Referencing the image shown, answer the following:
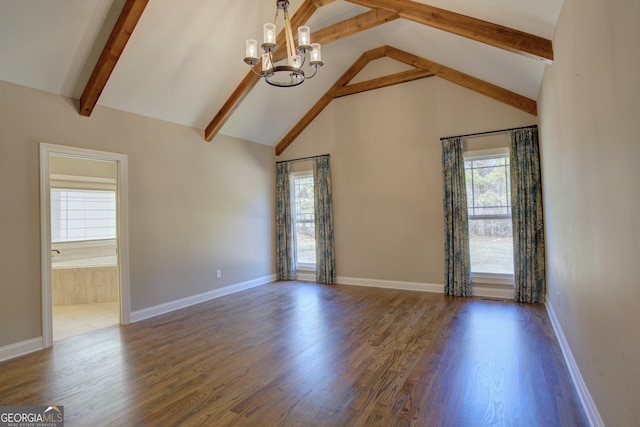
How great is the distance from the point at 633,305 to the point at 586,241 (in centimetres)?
87

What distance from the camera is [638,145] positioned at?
1.17 meters

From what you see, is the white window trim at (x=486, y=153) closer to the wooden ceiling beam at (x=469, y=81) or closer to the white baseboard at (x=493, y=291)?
the wooden ceiling beam at (x=469, y=81)

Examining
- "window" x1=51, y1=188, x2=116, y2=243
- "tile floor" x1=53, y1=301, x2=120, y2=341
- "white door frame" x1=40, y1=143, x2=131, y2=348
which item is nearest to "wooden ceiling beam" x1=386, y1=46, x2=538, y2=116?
"white door frame" x1=40, y1=143, x2=131, y2=348

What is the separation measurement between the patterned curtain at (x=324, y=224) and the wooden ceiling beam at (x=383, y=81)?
1284mm

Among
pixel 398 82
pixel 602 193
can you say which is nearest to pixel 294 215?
pixel 398 82

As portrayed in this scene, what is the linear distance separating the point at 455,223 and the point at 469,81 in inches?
84.1

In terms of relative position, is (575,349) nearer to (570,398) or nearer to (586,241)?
(570,398)

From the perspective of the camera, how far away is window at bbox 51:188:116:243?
6.41 metres

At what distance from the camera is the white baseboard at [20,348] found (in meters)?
3.04

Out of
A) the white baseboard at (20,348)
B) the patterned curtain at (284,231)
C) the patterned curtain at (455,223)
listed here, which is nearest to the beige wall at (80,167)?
the patterned curtain at (284,231)

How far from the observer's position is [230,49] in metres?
4.09

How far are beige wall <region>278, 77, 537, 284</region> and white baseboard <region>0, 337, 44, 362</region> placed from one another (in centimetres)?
431

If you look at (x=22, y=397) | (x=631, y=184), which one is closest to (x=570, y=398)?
(x=631, y=184)

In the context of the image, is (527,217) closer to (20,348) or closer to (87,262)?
(20,348)
